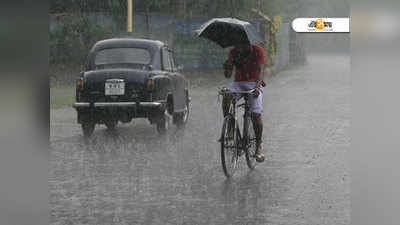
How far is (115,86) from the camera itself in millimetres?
8484

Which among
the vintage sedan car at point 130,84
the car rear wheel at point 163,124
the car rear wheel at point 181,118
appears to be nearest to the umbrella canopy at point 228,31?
the vintage sedan car at point 130,84

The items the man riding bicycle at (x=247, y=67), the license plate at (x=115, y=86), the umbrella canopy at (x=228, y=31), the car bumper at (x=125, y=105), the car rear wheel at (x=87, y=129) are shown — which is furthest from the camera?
the car rear wheel at (x=87, y=129)

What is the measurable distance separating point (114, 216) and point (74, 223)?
32 centimetres

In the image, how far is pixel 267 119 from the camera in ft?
36.3

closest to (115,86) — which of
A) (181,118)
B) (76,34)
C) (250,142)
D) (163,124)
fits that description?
(163,124)

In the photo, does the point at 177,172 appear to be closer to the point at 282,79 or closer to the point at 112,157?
the point at 112,157

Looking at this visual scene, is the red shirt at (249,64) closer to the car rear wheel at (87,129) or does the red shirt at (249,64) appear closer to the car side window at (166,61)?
the car side window at (166,61)

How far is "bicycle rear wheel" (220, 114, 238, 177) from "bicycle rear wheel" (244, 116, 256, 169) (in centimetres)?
13

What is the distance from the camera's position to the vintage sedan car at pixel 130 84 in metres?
8.22

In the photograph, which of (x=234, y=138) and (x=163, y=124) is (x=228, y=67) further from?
(x=163, y=124)

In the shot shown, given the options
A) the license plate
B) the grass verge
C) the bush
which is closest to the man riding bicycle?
the license plate

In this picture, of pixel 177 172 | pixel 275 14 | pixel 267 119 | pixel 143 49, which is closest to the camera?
pixel 177 172

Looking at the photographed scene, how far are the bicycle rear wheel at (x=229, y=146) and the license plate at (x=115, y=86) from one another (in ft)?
8.10
